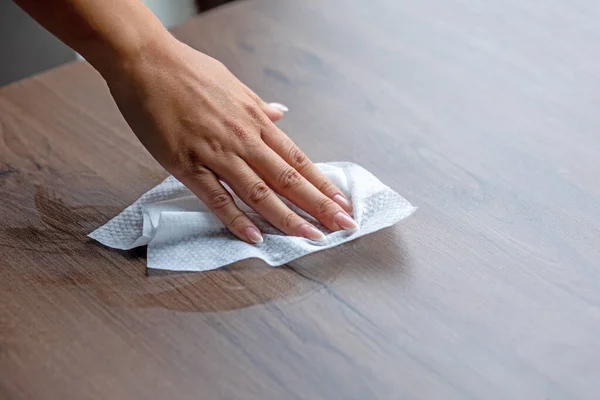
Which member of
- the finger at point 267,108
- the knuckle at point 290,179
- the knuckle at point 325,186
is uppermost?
the finger at point 267,108

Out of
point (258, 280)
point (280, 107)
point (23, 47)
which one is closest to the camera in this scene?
point (258, 280)

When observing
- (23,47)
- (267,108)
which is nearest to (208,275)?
(267,108)

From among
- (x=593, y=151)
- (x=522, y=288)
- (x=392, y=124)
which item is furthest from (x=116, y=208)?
(x=593, y=151)

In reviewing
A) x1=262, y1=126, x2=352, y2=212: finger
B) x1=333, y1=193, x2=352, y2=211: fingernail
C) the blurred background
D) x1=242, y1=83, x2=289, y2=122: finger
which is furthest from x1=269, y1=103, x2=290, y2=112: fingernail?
the blurred background

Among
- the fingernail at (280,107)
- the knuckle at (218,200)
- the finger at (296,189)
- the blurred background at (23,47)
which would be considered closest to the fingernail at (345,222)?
the finger at (296,189)

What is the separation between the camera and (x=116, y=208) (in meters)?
0.96

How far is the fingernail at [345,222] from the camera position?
890mm

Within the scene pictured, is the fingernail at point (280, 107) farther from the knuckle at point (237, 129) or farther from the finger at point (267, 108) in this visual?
the knuckle at point (237, 129)

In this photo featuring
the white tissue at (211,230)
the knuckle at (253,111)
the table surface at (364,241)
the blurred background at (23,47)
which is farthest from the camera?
the blurred background at (23,47)

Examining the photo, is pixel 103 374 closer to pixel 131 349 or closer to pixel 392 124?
pixel 131 349

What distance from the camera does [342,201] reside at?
0.93 m

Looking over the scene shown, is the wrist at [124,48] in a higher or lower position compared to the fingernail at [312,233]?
higher

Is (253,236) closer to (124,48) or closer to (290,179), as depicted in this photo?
(290,179)

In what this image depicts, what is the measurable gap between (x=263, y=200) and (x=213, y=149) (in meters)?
0.09
